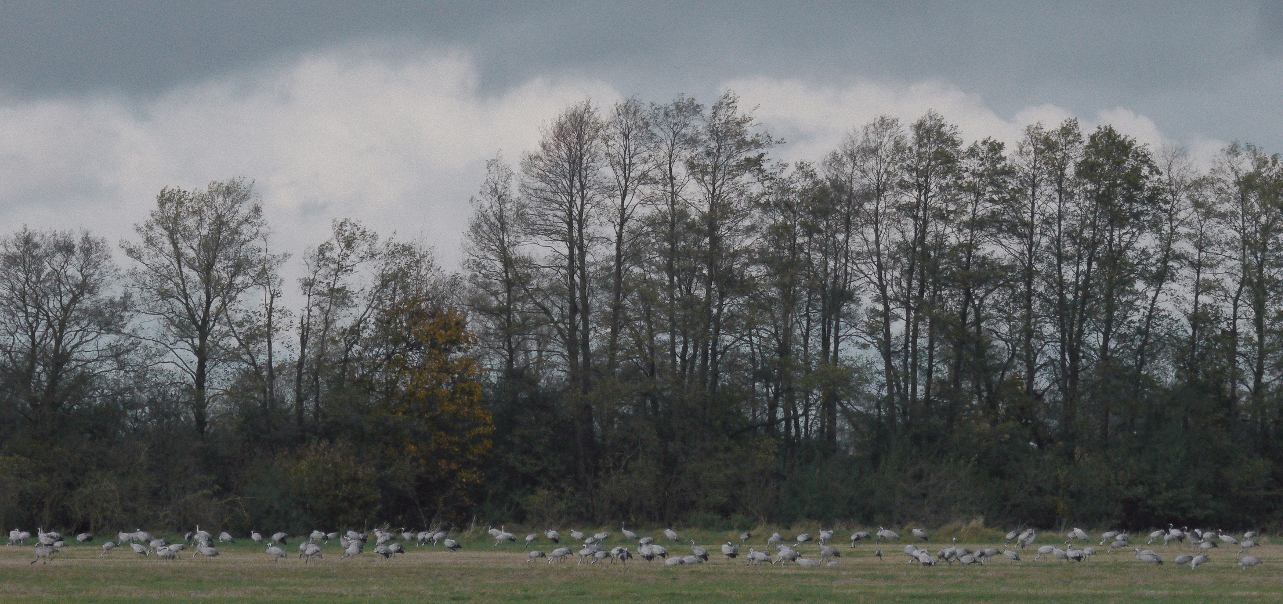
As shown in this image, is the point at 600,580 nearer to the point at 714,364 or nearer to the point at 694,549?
the point at 694,549

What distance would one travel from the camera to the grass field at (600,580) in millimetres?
18906

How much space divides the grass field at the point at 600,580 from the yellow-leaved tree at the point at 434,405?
1494cm

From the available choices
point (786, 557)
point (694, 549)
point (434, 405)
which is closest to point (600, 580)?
point (786, 557)

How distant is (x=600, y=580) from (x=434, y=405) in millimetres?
24664

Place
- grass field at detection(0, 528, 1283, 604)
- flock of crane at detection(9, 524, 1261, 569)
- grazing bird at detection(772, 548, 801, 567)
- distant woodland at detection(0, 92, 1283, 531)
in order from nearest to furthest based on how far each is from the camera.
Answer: grass field at detection(0, 528, 1283, 604) → grazing bird at detection(772, 548, 801, 567) → flock of crane at detection(9, 524, 1261, 569) → distant woodland at detection(0, 92, 1283, 531)

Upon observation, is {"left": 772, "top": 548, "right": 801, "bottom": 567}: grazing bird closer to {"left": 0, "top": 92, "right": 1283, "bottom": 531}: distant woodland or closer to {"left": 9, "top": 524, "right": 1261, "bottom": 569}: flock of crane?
{"left": 9, "top": 524, "right": 1261, "bottom": 569}: flock of crane

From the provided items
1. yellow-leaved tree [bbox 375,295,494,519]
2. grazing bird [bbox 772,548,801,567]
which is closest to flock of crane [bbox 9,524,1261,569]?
grazing bird [bbox 772,548,801,567]

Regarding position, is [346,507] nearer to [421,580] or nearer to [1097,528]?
[421,580]

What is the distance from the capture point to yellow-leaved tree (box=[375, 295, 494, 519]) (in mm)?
45250

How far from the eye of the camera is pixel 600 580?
887 inches

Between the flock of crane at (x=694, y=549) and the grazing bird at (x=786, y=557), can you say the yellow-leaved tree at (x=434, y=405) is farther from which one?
the grazing bird at (x=786, y=557)

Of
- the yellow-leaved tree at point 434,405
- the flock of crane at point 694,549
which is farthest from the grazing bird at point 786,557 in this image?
the yellow-leaved tree at point 434,405

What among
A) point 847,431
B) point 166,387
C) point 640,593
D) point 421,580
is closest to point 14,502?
point 166,387

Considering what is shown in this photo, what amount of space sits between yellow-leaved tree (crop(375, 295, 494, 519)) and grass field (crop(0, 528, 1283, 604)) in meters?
14.9
